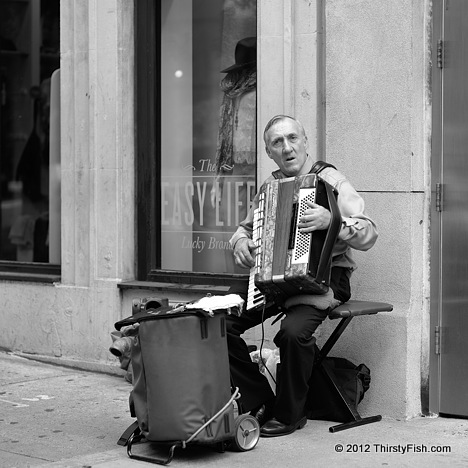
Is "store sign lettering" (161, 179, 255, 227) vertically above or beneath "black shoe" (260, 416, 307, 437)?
above

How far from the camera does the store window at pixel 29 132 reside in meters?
8.44

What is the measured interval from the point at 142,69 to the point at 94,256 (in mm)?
1402

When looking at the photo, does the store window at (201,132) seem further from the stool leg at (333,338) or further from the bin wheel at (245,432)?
the bin wheel at (245,432)

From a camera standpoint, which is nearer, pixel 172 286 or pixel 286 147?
pixel 286 147

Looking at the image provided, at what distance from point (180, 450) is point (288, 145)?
5.71ft

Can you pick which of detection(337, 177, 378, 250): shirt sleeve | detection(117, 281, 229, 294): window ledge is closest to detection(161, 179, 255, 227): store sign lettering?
detection(117, 281, 229, 294): window ledge

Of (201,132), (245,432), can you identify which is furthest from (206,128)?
(245,432)

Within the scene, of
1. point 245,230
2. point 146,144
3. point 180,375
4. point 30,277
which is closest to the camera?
point 180,375

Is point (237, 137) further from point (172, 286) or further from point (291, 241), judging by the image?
point (291, 241)

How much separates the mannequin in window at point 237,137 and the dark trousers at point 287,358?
1.56 metres

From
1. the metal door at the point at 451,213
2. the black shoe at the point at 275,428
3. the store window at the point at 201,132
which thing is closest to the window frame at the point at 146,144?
the store window at the point at 201,132

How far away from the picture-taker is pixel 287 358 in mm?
5496

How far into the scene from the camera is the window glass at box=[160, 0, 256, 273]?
7.30 m

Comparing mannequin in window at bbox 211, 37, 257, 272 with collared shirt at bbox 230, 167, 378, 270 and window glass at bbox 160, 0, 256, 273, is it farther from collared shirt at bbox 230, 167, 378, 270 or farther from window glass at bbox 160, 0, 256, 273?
collared shirt at bbox 230, 167, 378, 270
